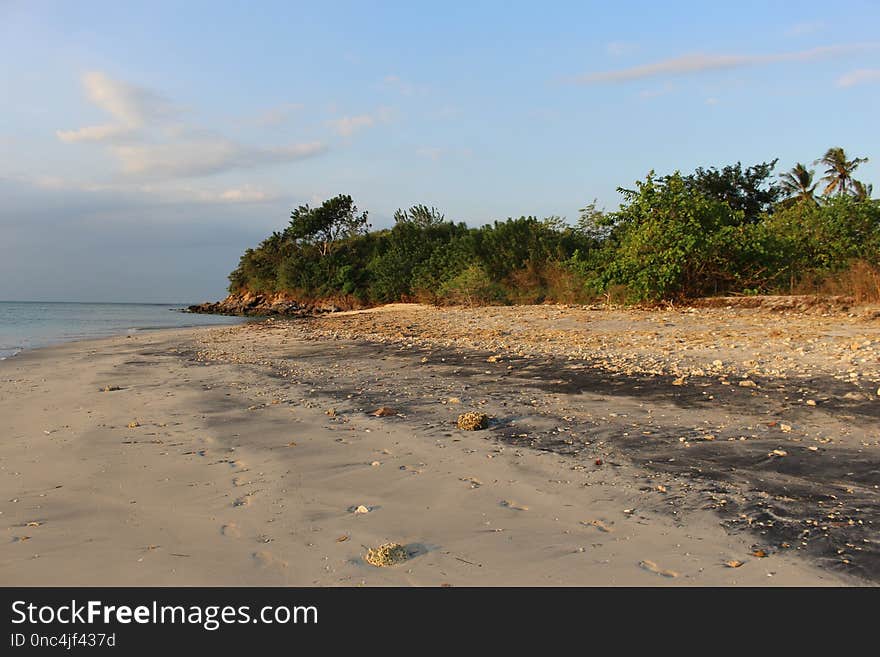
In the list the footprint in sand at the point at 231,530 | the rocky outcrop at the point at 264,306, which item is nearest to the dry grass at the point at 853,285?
the footprint in sand at the point at 231,530

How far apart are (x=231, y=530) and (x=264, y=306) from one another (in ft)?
159

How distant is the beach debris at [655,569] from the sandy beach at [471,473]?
0.05ft

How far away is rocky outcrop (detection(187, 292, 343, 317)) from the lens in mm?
42906

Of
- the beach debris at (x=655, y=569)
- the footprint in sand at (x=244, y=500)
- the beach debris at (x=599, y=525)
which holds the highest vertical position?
the footprint in sand at (x=244, y=500)

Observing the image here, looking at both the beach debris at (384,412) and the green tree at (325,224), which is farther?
the green tree at (325,224)

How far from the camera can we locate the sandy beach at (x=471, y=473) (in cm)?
290

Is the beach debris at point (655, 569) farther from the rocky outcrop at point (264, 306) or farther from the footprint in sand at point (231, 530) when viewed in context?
the rocky outcrop at point (264, 306)

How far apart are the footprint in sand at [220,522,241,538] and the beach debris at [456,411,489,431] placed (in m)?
2.52

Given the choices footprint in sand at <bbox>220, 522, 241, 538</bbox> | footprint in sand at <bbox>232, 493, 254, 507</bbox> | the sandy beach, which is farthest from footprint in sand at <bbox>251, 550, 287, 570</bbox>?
footprint in sand at <bbox>232, 493, 254, 507</bbox>

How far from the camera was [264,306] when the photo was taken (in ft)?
164

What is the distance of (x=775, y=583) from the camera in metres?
2.65

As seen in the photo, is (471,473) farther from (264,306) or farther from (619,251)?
(264,306)

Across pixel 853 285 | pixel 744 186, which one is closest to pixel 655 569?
pixel 853 285
